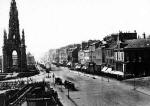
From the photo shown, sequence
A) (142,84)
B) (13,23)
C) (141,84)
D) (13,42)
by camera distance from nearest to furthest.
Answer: (142,84) < (141,84) < (13,42) < (13,23)

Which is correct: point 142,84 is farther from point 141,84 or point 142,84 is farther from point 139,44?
point 139,44

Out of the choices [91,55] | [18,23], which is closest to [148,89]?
[91,55]

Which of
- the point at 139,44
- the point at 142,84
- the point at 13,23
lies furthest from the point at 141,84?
the point at 13,23

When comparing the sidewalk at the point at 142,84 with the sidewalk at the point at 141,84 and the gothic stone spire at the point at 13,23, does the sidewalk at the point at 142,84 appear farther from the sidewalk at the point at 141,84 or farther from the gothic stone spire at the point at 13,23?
the gothic stone spire at the point at 13,23

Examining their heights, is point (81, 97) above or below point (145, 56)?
below

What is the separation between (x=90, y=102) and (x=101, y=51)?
154 ft

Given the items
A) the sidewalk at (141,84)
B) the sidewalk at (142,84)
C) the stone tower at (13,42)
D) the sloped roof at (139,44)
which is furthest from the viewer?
the stone tower at (13,42)

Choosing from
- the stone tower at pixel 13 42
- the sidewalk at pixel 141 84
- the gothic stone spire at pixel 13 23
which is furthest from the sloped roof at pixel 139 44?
the gothic stone spire at pixel 13 23

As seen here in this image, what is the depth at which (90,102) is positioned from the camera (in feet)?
129

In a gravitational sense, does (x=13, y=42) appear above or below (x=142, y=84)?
above

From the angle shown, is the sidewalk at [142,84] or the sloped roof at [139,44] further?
the sloped roof at [139,44]

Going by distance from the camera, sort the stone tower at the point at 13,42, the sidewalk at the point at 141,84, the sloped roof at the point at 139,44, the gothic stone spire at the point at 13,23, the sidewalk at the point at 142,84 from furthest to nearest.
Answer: the gothic stone spire at the point at 13,23 → the stone tower at the point at 13,42 → the sloped roof at the point at 139,44 → the sidewalk at the point at 141,84 → the sidewalk at the point at 142,84

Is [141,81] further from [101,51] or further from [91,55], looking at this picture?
[91,55]

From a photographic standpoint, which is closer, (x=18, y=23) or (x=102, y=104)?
(x=102, y=104)
